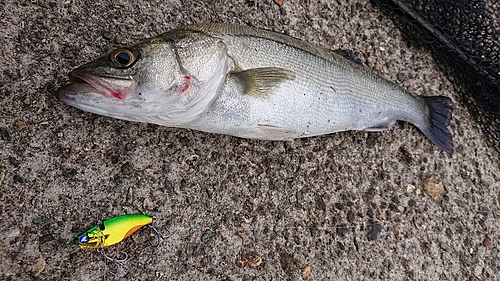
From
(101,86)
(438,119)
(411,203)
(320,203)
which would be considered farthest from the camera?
(438,119)

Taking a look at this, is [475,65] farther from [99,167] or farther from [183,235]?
[99,167]

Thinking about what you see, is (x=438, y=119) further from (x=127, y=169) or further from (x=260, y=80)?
(x=127, y=169)

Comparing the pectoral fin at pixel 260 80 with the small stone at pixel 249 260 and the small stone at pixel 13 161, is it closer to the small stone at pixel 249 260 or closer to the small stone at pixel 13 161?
the small stone at pixel 249 260

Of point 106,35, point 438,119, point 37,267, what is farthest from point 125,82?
point 438,119

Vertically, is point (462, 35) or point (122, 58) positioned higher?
point (462, 35)

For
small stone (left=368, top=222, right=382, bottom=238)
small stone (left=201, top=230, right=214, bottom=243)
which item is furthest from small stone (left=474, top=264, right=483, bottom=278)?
small stone (left=201, top=230, right=214, bottom=243)

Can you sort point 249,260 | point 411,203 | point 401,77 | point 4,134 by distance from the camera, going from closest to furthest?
point 4,134
point 249,260
point 411,203
point 401,77

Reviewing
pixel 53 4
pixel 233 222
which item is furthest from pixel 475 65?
pixel 53 4
